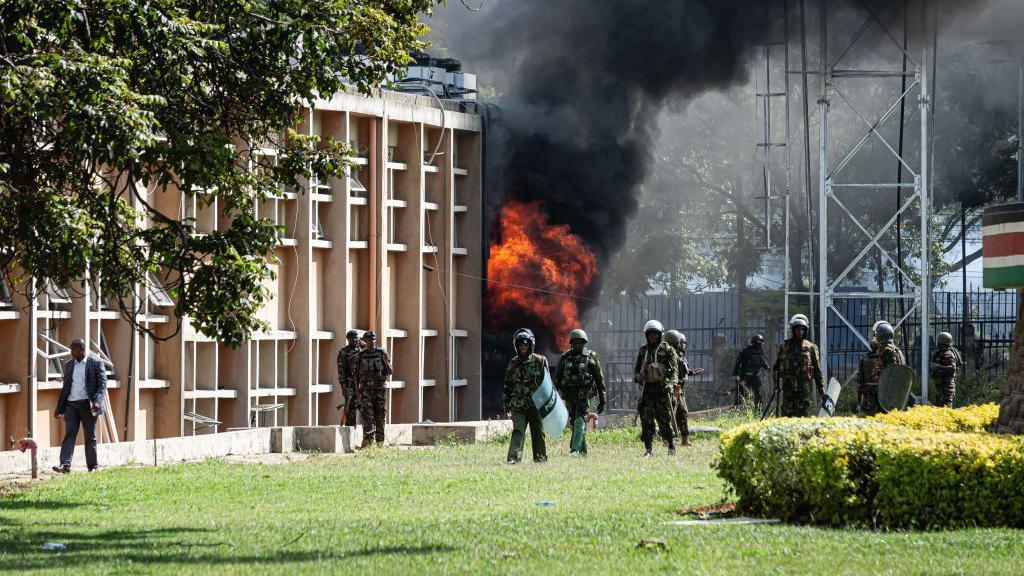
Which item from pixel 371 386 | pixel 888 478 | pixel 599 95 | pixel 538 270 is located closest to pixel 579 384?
pixel 371 386

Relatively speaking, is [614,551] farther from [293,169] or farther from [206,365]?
[206,365]

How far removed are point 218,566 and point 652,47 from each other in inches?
756

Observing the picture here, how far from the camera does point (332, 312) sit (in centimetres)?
2234

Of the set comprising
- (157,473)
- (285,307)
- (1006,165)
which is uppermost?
(1006,165)

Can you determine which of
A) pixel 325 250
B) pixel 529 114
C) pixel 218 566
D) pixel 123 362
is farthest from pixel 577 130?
pixel 218 566

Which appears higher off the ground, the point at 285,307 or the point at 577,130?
the point at 577,130

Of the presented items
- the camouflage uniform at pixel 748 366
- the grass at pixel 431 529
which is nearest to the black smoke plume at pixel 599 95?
the camouflage uniform at pixel 748 366

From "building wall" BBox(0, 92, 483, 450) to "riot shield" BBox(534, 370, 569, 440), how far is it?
4.88 meters

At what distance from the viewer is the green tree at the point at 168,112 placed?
9562mm

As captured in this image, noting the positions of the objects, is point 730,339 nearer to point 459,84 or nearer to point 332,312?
point 459,84

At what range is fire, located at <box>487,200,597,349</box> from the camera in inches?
977

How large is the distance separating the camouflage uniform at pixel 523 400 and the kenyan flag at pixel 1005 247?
5.92 m

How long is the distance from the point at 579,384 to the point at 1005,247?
6810 mm

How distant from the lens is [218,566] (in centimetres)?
773
